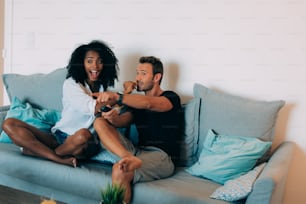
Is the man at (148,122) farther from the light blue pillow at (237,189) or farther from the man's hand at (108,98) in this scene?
the light blue pillow at (237,189)

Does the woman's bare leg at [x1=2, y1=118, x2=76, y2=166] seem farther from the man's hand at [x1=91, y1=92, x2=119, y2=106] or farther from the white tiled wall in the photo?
the white tiled wall

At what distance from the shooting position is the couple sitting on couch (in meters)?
2.21

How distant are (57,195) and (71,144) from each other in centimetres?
30

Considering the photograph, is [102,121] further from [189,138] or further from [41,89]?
[41,89]

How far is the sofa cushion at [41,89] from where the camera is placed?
2764 mm

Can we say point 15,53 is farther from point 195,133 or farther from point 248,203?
point 248,203

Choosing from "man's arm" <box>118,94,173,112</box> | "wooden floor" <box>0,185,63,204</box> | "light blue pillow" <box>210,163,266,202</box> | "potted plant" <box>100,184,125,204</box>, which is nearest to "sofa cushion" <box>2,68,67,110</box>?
"man's arm" <box>118,94,173,112</box>

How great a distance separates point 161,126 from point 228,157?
442mm

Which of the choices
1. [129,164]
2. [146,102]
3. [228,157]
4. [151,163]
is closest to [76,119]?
[146,102]

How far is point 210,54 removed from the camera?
2.60 meters

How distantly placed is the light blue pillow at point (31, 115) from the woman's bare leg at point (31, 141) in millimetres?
206

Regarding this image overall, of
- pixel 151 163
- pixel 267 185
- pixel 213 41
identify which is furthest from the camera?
pixel 213 41

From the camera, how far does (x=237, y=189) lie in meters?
1.86

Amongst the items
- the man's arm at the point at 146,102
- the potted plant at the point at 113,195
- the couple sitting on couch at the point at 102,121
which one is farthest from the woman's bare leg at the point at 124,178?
the potted plant at the point at 113,195
